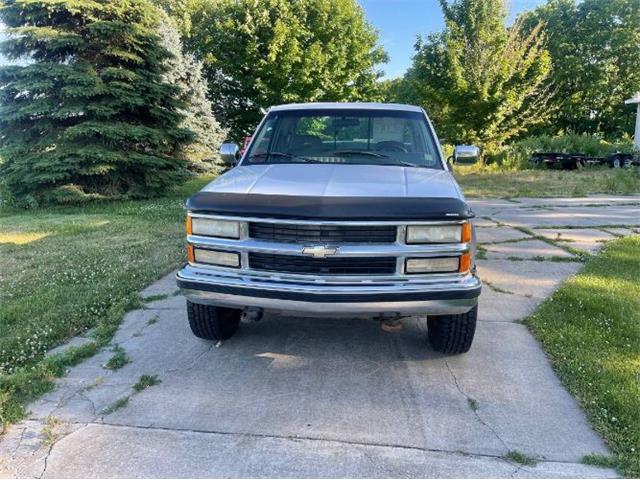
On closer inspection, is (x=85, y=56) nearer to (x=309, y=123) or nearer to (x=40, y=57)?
(x=40, y=57)

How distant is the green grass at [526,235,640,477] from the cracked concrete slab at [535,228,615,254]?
127 centimetres

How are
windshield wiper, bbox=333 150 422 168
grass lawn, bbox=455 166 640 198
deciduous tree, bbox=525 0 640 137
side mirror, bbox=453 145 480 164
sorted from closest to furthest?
1. windshield wiper, bbox=333 150 422 168
2. side mirror, bbox=453 145 480 164
3. grass lawn, bbox=455 166 640 198
4. deciduous tree, bbox=525 0 640 137

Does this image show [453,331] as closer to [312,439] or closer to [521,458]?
[521,458]

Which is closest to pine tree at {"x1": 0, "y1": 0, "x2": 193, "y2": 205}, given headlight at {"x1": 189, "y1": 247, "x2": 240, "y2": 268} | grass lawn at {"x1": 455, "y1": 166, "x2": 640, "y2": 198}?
grass lawn at {"x1": 455, "y1": 166, "x2": 640, "y2": 198}

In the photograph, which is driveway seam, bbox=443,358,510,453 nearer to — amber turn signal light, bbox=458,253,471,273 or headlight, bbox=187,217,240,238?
amber turn signal light, bbox=458,253,471,273

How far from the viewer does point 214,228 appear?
3.46 metres

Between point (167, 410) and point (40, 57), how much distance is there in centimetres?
1185

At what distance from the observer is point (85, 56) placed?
12219 mm

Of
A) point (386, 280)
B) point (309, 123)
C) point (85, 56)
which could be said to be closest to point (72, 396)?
point (386, 280)

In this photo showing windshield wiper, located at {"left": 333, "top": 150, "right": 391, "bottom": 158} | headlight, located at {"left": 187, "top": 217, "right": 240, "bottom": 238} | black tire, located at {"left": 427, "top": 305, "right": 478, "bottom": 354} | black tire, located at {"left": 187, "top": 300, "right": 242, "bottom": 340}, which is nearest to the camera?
headlight, located at {"left": 187, "top": 217, "right": 240, "bottom": 238}

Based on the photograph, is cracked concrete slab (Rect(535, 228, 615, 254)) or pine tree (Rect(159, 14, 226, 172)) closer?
cracked concrete slab (Rect(535, 228, 615, 254))

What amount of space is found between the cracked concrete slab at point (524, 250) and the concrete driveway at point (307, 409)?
2.38m

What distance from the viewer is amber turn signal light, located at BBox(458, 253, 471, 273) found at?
3301mm

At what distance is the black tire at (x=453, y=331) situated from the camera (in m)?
3.68
